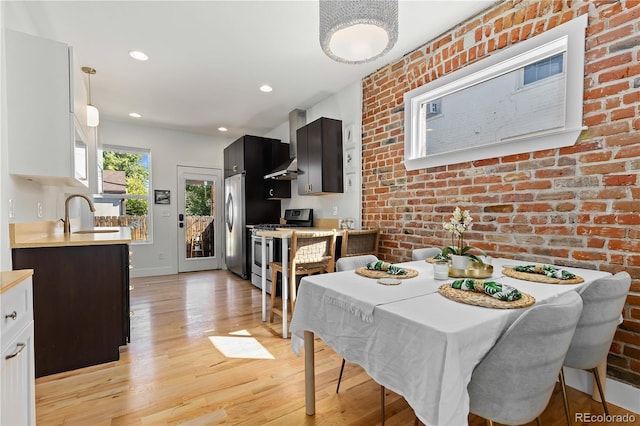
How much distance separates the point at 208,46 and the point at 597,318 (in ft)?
11.1

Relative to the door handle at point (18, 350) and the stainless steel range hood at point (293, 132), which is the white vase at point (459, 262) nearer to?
the door handle at point (18, 350)

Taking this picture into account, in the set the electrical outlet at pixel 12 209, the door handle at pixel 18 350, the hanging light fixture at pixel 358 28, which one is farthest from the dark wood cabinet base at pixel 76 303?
the hanging light fixture at pixel 358 28

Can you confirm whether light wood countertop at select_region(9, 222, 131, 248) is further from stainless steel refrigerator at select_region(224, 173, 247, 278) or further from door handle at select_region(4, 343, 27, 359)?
stainless steel refrigerator at select_region(224, 173, 247, 278)

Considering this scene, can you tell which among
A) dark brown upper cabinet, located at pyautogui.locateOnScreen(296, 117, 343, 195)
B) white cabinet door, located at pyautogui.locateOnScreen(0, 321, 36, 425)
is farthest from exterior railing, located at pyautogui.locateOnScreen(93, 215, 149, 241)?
white cabinet door, located at pyautogui.locateOnScreen(0, 321, 36, 425)

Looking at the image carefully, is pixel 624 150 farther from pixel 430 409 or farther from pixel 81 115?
pixel 81 115

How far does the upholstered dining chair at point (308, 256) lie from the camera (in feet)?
8.87

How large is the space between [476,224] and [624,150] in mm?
970

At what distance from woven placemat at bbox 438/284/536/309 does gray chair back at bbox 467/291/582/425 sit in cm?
12

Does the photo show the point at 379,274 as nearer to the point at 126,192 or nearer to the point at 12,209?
the point at 12,209

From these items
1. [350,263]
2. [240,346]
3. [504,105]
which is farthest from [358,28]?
[240,346]

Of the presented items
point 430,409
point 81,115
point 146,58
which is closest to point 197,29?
point 146,58

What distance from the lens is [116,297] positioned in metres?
2.23

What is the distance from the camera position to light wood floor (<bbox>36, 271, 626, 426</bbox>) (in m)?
1.60

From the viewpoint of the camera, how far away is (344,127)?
3.76 metres
